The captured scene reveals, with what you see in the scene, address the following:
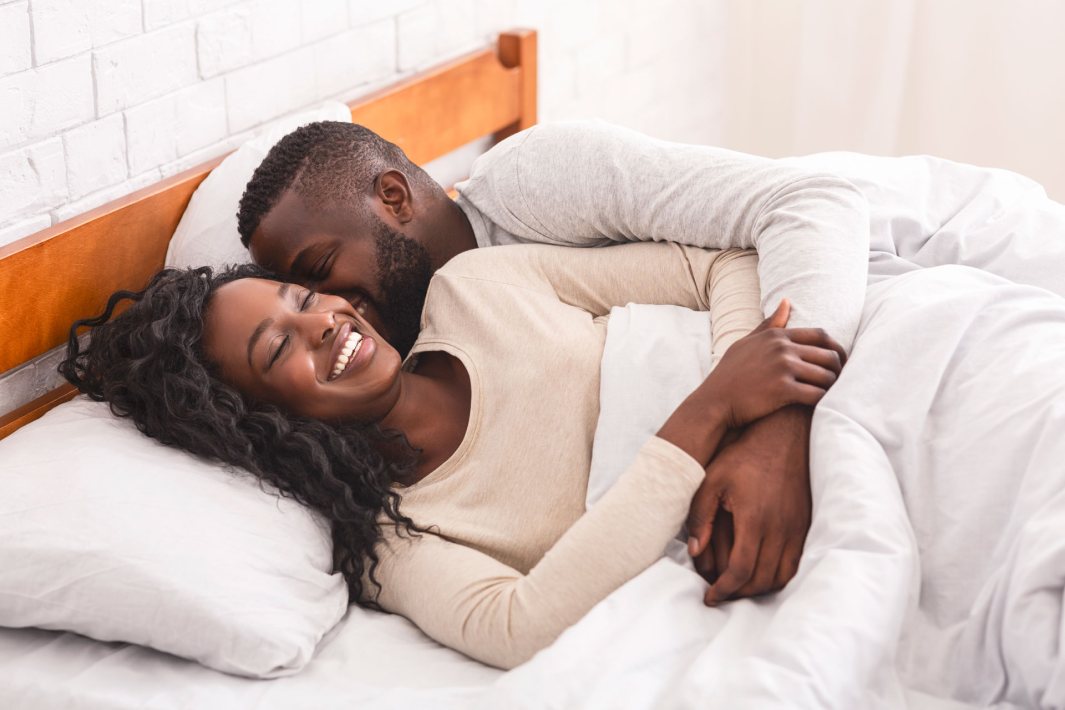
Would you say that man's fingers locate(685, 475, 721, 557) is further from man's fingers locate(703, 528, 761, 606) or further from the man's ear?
the man's ear

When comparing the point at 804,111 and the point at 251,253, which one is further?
the point at 804,111

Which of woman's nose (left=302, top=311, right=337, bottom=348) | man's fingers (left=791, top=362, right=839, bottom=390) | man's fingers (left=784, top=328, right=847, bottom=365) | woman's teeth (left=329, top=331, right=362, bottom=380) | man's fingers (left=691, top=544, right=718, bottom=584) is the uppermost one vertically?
man's fingers (left=784, top=328, right=847, bottom=365)

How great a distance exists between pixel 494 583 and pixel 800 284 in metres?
0.48

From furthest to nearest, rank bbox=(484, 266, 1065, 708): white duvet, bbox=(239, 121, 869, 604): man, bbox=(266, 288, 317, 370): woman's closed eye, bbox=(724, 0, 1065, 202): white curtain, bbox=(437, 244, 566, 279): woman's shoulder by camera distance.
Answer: bbox=(724, 0, 1065, 202): white curtain, bbox=(437, 244, 566, 279): woman's shoulder, bbox=(266, 288, 317, 370): woman's closed eye, bbox=(239, 121, 869, 604): man, bbox=(484, 266, 1065, 708): white duvet

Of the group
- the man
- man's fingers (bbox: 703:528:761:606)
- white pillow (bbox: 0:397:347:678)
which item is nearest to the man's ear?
the man

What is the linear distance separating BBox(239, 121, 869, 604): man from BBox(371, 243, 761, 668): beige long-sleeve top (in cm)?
5

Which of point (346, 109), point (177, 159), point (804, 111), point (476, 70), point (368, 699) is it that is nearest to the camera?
point (368, 699)

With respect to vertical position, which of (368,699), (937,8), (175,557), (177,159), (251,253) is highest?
(937,8)

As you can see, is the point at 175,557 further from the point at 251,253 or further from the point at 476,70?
the point at 476,70

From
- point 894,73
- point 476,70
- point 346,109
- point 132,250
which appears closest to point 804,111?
point 894,73

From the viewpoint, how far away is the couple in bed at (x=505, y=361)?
3.07ft

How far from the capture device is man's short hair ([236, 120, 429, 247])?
4.28ft

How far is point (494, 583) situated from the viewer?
982 millimetres

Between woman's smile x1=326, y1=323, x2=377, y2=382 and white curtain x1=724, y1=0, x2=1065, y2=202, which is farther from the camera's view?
white curtain x1=724, y1=0, x2=1065, y2=202
